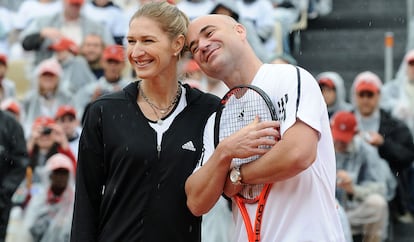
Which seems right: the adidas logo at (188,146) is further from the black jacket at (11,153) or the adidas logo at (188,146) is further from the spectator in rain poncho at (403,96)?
the spectator in rain poncho at (403,96)

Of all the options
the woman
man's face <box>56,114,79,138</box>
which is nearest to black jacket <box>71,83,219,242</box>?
the woman

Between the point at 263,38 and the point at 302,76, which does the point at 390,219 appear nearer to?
the point at 263,38

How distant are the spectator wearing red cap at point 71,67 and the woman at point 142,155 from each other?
253 inches

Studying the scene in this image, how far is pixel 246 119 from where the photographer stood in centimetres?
439

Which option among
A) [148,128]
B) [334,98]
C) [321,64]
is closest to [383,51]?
[321,64]

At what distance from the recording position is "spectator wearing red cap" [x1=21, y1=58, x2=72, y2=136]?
10.8 meters

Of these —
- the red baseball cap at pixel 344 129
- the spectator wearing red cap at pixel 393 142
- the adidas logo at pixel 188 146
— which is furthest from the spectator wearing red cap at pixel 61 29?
the adidas logo at pixel 188 146

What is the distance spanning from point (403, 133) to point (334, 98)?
929 millimetres

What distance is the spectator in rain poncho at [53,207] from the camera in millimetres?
8852

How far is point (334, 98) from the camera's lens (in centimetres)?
1000

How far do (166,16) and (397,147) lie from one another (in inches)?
198

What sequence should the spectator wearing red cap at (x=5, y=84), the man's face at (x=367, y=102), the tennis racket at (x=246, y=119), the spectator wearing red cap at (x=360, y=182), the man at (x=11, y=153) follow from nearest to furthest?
the tennis racket at (x=246, y=119), the man at (x=11, y=153), the spectator wearing red cap at (x=360, y=182), the man's face at (x=367, y=102), the spectator wearing red cap at (x=5, y=84)

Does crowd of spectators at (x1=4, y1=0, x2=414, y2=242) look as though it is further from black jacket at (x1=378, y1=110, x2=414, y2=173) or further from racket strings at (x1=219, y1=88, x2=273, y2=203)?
racket strings at (x1=219, y1=88, x2=273, y2=203)

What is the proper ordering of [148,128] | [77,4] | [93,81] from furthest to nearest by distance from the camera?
[77,4] → [93,81] → [148,128]
